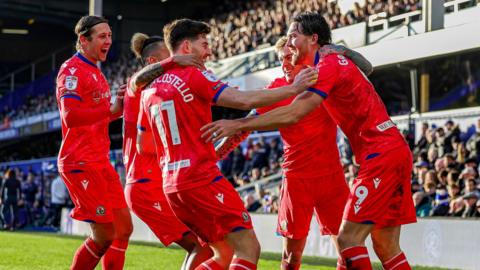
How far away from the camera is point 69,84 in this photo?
25.5ft

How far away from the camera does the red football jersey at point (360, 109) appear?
6391mm

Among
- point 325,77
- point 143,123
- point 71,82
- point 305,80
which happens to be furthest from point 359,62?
point 71,82

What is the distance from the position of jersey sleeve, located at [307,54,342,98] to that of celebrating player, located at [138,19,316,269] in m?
0.23

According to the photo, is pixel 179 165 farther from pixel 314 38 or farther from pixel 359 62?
pixel 359 62

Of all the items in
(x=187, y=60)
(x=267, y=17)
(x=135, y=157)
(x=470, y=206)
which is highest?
(x=267, y=17)

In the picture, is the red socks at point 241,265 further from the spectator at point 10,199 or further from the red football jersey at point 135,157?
the spectator at point 10,199

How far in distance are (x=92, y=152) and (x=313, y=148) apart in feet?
→ 6.78

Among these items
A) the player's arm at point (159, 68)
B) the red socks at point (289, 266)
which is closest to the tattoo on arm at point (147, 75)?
the player's arm at point (159, 68)

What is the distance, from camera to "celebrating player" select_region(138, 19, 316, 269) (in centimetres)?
588

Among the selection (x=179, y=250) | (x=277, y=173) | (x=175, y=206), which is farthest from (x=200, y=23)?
(x=277, y=173)

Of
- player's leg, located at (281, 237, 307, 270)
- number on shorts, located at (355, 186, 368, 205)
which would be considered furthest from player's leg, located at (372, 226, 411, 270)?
player's leg, located at (281, 237, 307, 270)

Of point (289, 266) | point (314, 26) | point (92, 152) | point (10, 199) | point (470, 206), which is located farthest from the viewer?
point (10, 199)

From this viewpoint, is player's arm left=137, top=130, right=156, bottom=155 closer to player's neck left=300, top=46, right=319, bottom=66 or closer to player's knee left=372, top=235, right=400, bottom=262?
player's neck left=300, top=46, right=319, bottom=66

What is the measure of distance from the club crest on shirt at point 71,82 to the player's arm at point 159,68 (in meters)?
1.35
